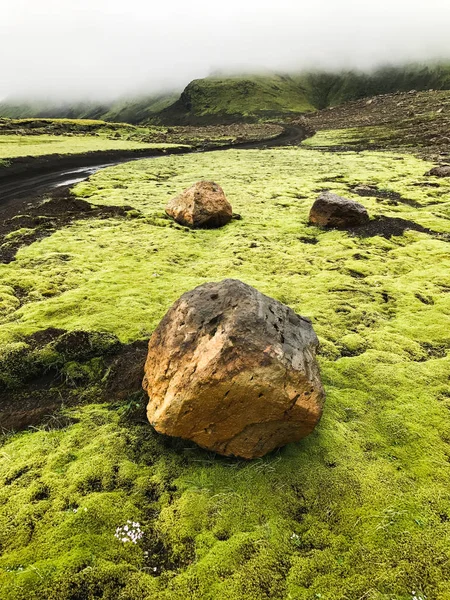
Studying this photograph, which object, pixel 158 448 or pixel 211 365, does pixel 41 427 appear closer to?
pixel 158 448

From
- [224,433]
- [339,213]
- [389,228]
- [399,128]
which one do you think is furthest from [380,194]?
[399,128]

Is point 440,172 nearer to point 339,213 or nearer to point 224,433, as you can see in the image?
point 339,213

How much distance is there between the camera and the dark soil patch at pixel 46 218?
66.6ft

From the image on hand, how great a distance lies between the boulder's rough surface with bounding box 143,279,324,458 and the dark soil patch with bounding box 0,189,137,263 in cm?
1437

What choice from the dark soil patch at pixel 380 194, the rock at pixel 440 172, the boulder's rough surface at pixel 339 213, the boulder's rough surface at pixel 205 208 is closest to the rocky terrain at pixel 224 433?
the boulder's rough surface at pixel 339 213

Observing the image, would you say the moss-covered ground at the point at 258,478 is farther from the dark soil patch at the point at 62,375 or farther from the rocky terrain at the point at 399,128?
the rocky terrain at the point at 399,128

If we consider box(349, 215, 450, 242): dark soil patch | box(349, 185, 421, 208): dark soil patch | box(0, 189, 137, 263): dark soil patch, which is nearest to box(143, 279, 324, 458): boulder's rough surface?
box(0, 189, 137, 263): dark soil patch

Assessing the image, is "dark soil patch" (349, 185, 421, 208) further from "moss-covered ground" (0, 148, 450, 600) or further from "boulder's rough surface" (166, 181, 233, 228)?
"moss-covered ground" (0, 148, 450, 600)

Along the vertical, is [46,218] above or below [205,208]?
below

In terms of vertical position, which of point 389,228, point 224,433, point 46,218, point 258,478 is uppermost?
point 46,218

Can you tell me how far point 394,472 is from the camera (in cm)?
760

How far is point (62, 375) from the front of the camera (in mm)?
10656

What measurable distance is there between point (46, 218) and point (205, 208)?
1092cm

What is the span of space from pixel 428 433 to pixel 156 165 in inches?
1853
